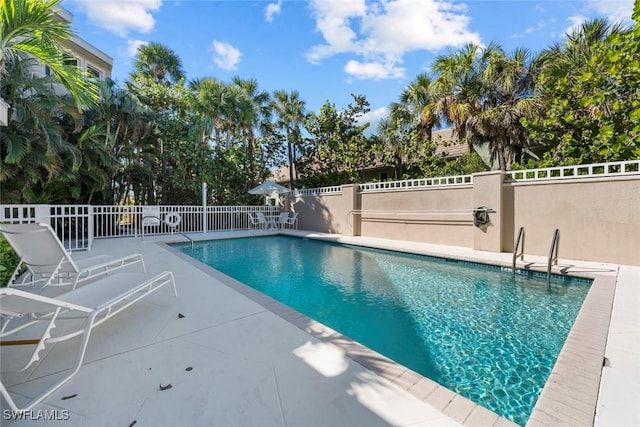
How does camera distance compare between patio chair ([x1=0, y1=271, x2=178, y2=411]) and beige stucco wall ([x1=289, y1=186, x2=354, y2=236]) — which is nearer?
patio chair ([x1=0, y1=271, x2=178, y2=411])

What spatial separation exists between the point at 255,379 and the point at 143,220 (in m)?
11.5

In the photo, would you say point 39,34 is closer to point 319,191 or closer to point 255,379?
point 255,379

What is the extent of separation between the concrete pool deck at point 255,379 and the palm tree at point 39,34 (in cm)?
343

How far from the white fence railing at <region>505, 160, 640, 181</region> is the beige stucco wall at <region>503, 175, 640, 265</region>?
15 cm

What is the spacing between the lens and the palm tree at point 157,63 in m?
18.9

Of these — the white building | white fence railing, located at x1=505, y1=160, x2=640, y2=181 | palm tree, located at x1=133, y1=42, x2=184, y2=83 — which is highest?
palm tree, located at x1=133, y1=42, x2=184, y2=83

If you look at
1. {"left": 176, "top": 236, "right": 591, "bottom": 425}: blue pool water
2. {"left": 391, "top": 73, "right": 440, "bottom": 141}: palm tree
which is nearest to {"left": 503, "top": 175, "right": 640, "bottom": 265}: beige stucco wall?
{"left": 176, "top": 236, "right": 591, "bottom": 425}: blue pool water

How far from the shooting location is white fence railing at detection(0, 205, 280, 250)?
10.2m

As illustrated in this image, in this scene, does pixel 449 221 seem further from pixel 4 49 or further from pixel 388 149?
pixel 4 49

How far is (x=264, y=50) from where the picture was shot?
38.6ft

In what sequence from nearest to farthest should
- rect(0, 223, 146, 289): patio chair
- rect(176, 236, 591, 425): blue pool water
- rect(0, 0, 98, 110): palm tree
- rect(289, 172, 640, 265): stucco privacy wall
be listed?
rect(176, 236, 591, 425): blue pool water, rect(0, 0, 98, 110): palm tree, rect(0, 223, 146, 289): patio chair, rect(289, 172, 640, 265): stucco privacy wall

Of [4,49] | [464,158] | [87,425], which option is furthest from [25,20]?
[464,158]

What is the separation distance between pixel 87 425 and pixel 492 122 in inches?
504

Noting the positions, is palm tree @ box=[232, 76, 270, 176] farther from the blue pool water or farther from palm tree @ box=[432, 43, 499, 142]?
the blue pool water
